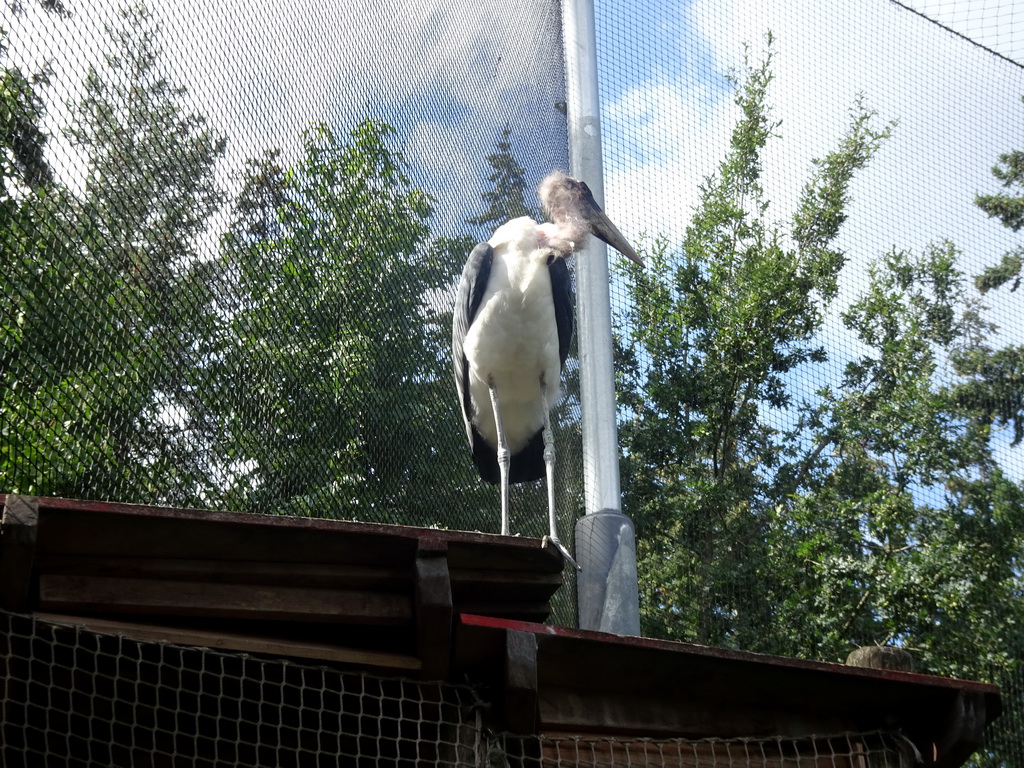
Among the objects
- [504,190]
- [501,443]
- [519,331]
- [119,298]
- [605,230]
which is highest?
[504,190]

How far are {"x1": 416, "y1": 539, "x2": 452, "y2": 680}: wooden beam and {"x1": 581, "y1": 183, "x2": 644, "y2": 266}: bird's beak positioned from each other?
284cm

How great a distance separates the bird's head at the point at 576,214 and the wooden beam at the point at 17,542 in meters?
3.25

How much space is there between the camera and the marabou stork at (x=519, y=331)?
512 centimetres

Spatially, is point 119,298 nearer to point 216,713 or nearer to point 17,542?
point 216,713

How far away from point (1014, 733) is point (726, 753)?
16.1ft

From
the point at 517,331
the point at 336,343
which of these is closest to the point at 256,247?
the point at 336,343

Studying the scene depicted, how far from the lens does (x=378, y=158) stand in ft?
18.3

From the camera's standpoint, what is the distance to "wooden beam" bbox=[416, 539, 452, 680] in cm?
273

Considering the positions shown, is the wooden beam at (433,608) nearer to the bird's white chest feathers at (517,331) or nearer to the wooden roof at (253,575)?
the wooden roof at (253,575)

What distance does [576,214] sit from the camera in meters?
5.37

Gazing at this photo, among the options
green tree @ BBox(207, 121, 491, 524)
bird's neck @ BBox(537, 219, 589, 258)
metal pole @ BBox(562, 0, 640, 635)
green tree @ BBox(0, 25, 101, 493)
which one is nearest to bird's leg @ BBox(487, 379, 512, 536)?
metal pole @ BBox(562, 0, 640, 635)

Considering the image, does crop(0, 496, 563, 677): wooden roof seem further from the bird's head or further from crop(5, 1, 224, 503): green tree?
the bird's head

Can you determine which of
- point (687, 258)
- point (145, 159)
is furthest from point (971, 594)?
point (145, 159)

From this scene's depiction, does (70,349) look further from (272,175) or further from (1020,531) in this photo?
(1020,531)
